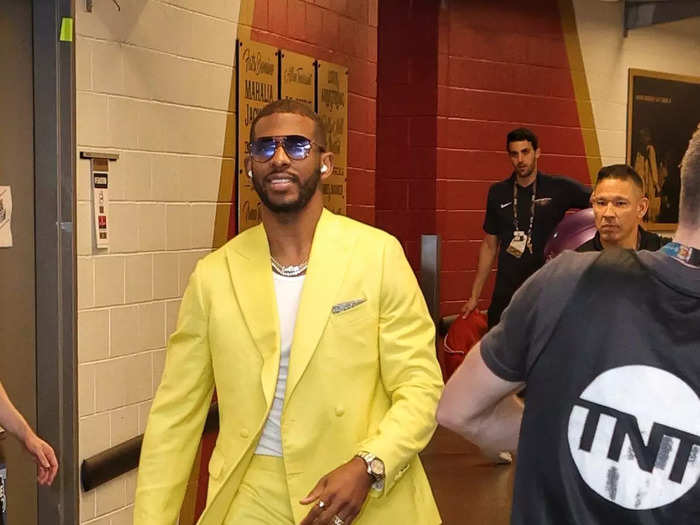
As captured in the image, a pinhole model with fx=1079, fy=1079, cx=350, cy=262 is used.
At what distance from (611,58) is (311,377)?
22.3ft

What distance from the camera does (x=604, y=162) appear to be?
8.75m

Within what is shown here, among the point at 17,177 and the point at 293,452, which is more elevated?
the point at 17,177

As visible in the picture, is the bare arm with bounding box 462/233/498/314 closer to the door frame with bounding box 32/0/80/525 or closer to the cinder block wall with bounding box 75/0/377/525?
the cinder block wall with bounding box 75/0/377/525

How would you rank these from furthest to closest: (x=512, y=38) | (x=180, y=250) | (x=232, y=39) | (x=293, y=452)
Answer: (x=512, y=38) < (x=232, y=39) < (x=180, y=250) < (x=293, y=452)

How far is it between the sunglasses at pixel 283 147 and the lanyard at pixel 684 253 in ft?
4.91

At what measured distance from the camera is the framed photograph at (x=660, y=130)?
9.05 m

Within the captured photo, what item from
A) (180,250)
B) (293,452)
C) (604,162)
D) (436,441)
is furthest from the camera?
(604,162)

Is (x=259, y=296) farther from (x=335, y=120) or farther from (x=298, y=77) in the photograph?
(x=335, y=120)

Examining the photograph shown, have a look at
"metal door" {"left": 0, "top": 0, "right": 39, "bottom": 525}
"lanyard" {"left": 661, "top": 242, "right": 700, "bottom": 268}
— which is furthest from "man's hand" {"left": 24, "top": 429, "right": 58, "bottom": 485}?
"lanyard" {"left": 661, "top": 242, "right": 700, "bottom": 268}

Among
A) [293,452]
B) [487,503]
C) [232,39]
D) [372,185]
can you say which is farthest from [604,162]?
[293,452]

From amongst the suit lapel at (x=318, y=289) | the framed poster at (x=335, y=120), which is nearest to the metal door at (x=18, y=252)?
the suit lapel at (x=318, y=289)

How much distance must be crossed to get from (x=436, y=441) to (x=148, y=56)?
→ 12.8 ft

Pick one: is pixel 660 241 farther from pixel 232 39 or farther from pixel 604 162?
pixel 604 162

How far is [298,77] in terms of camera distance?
213 inches
